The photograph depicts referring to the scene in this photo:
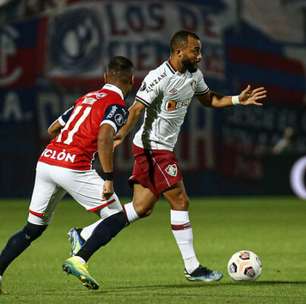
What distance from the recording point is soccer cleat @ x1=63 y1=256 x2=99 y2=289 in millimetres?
8125

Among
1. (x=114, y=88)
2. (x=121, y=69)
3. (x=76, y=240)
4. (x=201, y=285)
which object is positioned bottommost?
(x=201, y=285)

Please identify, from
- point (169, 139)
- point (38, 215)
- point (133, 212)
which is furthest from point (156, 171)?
point (38, 215)

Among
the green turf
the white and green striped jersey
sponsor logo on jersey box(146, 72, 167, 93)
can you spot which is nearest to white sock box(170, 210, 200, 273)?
the green turf

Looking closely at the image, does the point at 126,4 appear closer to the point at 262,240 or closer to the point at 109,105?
the point at 262,240

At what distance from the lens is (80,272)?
814cm

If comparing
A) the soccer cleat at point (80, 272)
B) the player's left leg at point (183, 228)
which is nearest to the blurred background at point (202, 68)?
the player's left leg at point (183, 228)

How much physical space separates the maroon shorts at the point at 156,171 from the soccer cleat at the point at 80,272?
1.36 m

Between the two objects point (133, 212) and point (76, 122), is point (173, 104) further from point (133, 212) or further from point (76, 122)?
point (76, 122)

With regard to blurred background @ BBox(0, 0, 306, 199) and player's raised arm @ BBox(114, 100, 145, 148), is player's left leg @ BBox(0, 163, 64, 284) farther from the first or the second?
blurred background @ BBox(0, 0, 306, 199)

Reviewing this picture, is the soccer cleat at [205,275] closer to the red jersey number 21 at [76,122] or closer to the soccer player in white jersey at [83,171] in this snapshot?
the soccer player in white jersey at [83,171]

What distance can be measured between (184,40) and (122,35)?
14112 mm

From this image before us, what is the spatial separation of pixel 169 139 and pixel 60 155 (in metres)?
1.30

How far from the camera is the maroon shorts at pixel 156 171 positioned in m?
9.40

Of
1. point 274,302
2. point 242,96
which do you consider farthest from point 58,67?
point 274,302
